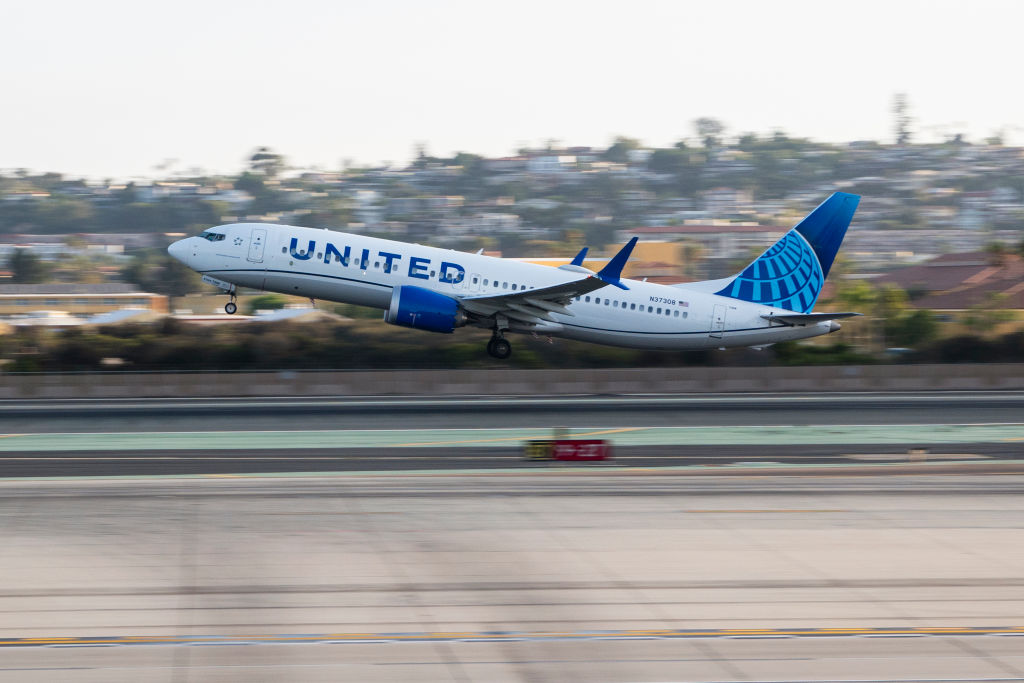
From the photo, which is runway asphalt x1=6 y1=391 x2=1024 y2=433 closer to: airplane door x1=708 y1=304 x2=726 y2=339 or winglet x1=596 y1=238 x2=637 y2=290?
airplane door x1=708 y1=304 x2=726 y2=339

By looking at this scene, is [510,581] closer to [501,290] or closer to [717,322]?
[501,290]

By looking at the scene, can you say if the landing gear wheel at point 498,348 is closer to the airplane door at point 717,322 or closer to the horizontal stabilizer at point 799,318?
the airplane door at point 717,322

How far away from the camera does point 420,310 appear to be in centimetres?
3862

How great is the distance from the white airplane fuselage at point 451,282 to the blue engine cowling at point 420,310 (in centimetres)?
63

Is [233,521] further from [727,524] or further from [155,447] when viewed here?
[155,447]

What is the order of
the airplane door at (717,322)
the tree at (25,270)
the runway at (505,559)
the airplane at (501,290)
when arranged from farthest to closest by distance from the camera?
the tree at (25,270) → the airplane door at (717,322) → the airplane at (501,290) → the runway at (505,559)

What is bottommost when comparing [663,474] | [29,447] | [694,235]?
[29,447]

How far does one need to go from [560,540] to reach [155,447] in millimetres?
14083

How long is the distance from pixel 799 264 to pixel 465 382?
14680mm

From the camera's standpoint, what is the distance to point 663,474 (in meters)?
23.3

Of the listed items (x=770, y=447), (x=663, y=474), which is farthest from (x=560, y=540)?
(x=770, y=447)

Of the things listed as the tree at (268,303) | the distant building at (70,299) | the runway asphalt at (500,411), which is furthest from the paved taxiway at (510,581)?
the distant building at (70,299)

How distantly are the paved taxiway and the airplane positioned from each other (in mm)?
17762

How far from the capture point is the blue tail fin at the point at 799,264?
146ft
